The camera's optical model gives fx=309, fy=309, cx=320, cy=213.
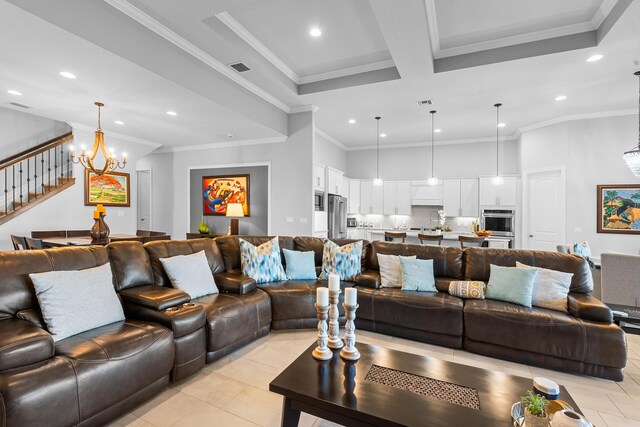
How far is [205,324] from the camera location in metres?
2.59

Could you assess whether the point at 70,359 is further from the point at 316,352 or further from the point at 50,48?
the point at 50,48

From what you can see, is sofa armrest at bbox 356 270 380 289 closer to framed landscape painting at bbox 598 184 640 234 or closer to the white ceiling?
the white ceiling

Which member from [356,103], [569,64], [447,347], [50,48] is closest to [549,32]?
[569,64]

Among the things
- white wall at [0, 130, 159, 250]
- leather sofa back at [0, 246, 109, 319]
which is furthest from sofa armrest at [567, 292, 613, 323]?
white wall at [0, 130, 159, 250]

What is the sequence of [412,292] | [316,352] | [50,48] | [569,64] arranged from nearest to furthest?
[316,352] → [50,48] → [412,292] → [569,64]

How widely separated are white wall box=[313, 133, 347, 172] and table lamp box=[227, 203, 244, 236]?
190cm

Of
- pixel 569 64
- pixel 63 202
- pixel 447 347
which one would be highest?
pixel 569 64

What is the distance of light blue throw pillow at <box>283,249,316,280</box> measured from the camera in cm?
390

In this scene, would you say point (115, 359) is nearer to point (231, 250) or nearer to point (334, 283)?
point (334, 283)

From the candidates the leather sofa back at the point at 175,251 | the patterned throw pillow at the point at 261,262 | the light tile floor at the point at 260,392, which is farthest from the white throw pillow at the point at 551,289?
the leather sofa back at the point at 175,251

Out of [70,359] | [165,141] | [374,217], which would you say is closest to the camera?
[70,359]

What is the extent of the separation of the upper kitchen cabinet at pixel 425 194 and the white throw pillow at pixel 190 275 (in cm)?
592

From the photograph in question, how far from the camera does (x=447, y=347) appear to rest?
3020mm

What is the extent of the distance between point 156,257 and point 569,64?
17.3ft
